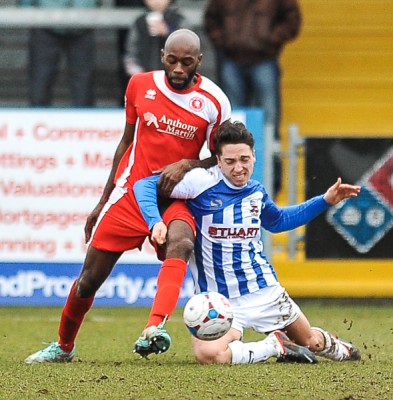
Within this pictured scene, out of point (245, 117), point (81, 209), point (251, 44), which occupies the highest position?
point (251, 44)

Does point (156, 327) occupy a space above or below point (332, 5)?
below

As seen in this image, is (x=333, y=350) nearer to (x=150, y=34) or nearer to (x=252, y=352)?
(x=252, y=352)

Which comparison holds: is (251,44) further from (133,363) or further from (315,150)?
(133,363)

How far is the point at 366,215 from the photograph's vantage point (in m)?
10.7

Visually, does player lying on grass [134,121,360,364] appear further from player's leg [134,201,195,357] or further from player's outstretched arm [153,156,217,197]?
player's leg [134,201,195,357]

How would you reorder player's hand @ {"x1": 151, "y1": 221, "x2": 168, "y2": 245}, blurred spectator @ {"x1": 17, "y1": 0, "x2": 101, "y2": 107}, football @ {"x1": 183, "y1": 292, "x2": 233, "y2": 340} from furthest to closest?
blurred spectator @ {"x1": 17, "y1": 0, "x2": 101, "y2": 107} < player's hand @ {"x1": 151, "y1": 221, "x2": 168, "y2": 245} < football @ {"x1": 183, "y1": 292, "x2": 233, "y2": 340}

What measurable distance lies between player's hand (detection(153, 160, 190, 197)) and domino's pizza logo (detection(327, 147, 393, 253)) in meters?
3.78

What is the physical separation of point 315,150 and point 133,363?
13.7ft

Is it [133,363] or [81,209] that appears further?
[81,209]

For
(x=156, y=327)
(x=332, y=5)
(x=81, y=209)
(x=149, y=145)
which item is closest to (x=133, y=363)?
(x=156, y=327)

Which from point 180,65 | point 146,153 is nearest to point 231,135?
point 180,65

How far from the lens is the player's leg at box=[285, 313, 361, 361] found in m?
7.31

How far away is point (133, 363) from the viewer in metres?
7.21

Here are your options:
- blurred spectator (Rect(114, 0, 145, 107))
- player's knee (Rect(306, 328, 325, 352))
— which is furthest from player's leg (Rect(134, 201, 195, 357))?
blurred spectator (Rect(114, 0, 145, 107))
